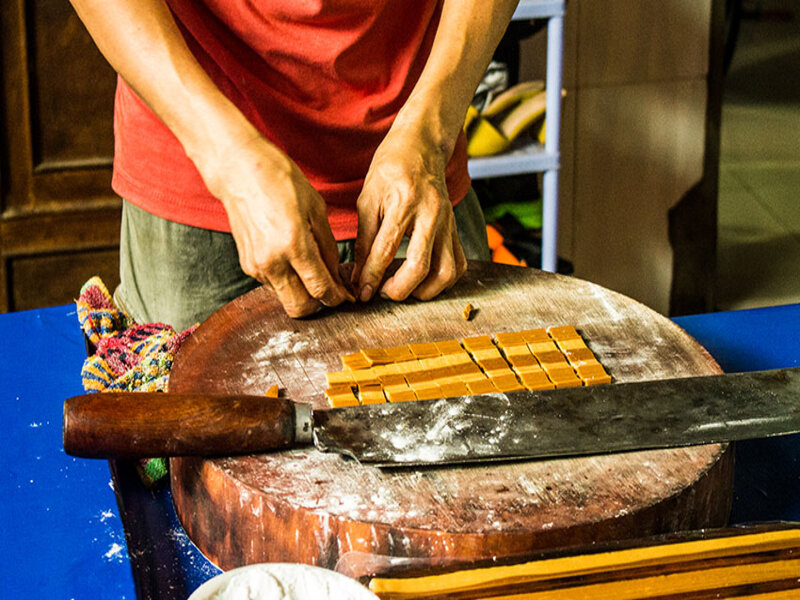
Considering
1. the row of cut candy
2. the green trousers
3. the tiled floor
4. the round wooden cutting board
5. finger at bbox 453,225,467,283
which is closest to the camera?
the round wooden cutting board

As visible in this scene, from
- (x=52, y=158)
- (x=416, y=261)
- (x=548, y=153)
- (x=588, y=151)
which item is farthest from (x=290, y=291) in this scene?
(x=588, y=151)

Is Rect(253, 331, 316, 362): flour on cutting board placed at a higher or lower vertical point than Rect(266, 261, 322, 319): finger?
lower

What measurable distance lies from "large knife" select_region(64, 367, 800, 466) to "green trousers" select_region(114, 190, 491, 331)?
0.52 metres

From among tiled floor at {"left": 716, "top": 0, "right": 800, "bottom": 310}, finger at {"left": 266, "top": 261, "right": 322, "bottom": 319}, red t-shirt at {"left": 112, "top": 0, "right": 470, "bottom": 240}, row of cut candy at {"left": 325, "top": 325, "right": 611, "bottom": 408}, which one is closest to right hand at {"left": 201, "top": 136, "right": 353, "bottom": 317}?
finger at {"left": 266, "top": 261, "right": 322, "bottom": 319}

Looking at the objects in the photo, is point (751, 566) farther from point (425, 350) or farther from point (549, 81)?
point (549, 81)

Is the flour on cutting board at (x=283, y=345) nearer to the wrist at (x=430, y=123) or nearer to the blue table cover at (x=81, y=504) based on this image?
the blue table cover at (x=81, y=504)

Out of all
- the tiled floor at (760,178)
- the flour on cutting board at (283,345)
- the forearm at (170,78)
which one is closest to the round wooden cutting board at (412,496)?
the flour on cutting board at (283,345)

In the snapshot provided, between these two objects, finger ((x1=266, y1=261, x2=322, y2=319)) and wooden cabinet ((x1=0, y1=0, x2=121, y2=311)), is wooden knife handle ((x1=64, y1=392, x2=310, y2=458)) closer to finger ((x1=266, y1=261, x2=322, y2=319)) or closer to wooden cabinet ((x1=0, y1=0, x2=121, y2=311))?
finger ((x1=266, y1=261, x2=322, y2=319))

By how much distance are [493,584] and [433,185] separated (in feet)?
1.82

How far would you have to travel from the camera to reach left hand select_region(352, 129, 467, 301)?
107cm

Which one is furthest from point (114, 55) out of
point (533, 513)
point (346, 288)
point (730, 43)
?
point (730, 43)

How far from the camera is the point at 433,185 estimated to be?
1.11 metres

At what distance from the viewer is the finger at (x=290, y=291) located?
102 cm

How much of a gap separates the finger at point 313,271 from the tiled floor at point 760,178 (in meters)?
2.84
